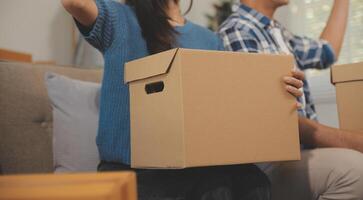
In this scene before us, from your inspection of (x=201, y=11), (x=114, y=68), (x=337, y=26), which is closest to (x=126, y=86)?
(x=114, y=68)

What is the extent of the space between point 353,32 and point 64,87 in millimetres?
1413

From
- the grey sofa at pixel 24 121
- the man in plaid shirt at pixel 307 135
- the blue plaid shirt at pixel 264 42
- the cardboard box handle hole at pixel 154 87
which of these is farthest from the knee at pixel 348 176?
the grey sofa at pixel 24 121

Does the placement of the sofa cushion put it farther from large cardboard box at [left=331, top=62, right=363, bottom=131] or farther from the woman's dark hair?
large cardboard box at [left=331, top=62, right=363, bottom=131]

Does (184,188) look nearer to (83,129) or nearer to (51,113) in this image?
(83,129)

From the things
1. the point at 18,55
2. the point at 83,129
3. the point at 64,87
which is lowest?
the point at 83,129

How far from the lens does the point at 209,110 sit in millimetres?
857

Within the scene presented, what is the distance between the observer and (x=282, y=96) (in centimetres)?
95

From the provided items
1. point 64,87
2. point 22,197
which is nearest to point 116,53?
point 64,87

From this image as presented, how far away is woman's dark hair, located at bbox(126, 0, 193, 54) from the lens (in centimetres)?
114

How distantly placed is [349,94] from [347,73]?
63mm

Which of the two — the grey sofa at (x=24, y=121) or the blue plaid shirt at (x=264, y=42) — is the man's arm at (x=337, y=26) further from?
the grey sofa at (x=24, y=121)

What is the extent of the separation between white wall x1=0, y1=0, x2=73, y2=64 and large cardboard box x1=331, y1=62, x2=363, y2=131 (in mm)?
1474

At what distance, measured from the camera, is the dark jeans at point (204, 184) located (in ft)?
2.99

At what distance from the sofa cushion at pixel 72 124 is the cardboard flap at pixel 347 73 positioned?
0.72m
